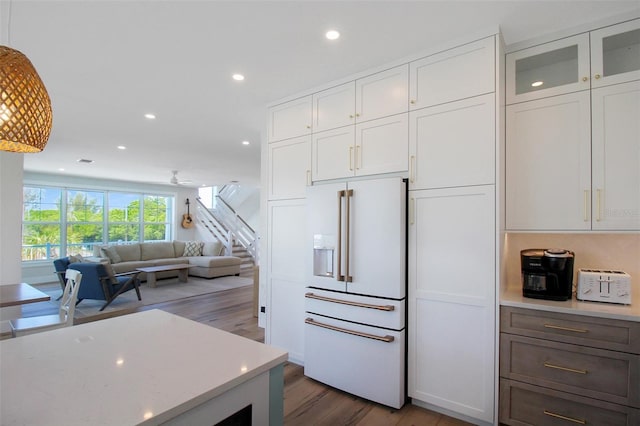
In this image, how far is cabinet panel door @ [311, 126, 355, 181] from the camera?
274cm

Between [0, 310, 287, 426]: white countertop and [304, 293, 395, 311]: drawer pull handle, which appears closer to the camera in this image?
[0, 310, 287, 426]: white countertop

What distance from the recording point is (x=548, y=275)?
6.84 ft

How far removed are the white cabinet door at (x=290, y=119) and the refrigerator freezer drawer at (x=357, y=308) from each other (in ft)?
5.08

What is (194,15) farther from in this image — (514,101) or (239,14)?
(514,101)

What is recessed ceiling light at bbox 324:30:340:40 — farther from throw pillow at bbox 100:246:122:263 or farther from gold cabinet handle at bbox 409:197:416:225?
throw pillow at bbox 100:246:122:263

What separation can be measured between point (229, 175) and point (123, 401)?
789 cm

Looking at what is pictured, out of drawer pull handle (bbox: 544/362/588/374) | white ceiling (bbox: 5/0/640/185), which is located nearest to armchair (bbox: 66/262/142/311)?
white ceiling (bbox: 5/0/640/185)

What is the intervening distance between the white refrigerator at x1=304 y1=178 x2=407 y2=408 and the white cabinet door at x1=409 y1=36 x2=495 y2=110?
0.69m

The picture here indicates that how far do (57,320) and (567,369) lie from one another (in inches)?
156

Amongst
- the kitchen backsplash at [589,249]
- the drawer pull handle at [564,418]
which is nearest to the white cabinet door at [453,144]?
the kitchen backsplash at [589,249]

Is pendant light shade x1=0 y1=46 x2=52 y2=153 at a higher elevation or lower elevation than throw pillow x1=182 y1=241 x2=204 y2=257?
higher

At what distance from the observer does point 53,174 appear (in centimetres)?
779

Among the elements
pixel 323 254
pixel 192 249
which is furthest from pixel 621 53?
pixel 192 249

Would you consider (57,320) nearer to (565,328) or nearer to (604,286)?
(565,328)
